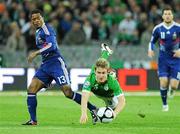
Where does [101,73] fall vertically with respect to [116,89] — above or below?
above

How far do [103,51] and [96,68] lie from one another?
216cm

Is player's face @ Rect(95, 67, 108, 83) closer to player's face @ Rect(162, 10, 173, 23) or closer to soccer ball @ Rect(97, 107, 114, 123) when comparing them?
soccer ball @ Rect(97, 107, 114, 123)

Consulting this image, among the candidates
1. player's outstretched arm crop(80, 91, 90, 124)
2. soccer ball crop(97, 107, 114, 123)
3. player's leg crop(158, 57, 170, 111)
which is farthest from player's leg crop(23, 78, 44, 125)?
player's leg crop(158, 57, 170, 111)

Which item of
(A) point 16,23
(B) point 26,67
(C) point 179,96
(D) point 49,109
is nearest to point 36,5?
(A) point 16,23

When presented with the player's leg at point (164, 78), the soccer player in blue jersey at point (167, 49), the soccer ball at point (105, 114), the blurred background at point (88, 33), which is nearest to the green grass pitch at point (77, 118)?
the soccer ball at point (105, 114)

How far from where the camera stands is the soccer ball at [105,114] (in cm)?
1288

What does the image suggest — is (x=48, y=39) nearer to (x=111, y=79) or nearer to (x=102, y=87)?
(x=102, y=87)

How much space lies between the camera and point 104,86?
44.0 feet

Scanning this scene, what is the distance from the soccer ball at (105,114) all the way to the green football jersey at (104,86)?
13.2 inches

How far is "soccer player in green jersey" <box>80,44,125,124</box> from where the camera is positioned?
12680 millimetres

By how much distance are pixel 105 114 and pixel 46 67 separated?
1901 mm

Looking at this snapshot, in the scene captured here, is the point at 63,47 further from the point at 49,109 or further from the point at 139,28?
the point at 49,109

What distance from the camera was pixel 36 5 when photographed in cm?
2717

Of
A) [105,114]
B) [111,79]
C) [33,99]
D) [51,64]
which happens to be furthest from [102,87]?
[33,99]
